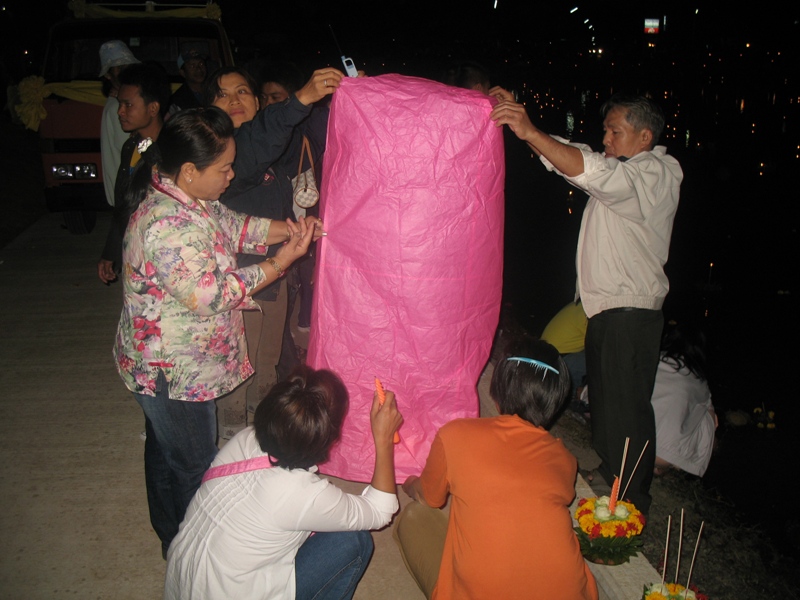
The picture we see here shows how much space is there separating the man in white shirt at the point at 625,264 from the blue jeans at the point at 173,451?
1529 mm

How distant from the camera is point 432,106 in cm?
201

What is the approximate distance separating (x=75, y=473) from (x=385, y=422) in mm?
1798

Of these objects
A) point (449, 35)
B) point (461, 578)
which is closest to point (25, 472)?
point (461, 578)

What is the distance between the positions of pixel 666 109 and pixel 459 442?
38.6 feet

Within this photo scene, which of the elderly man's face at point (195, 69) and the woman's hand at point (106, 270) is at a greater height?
the elderly man's face at point (195, 69)

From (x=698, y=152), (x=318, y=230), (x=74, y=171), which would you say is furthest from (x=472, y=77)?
(x=698, y=152)

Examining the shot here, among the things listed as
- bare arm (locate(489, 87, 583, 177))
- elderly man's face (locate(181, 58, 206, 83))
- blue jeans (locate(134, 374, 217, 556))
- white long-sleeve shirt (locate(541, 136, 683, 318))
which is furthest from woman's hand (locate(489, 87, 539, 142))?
elderly man's face (locate(181, 58, 206, 83))

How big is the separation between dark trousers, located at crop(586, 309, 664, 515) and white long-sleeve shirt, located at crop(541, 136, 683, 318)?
7cm

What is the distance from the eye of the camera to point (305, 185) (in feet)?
8.91

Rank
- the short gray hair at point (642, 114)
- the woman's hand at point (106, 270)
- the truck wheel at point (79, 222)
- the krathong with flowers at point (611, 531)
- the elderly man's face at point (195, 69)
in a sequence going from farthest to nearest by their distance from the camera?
the truck wheel at point (79, 222) < the elderly man's face at point (195, 69) < the woman's hand at point (106, 270) < the short gray hair at point (642, 114) < the krathong with flowers at point (611, 531)

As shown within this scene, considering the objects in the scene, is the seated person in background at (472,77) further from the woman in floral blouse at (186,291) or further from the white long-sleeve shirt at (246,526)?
the white long-sleeve shirt at (246,526)

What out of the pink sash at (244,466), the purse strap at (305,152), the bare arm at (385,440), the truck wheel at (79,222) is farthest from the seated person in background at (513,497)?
the truck wheel at (79,222)

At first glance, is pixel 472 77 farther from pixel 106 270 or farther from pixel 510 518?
pixel 510 518

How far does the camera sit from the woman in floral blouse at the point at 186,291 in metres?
1.84
